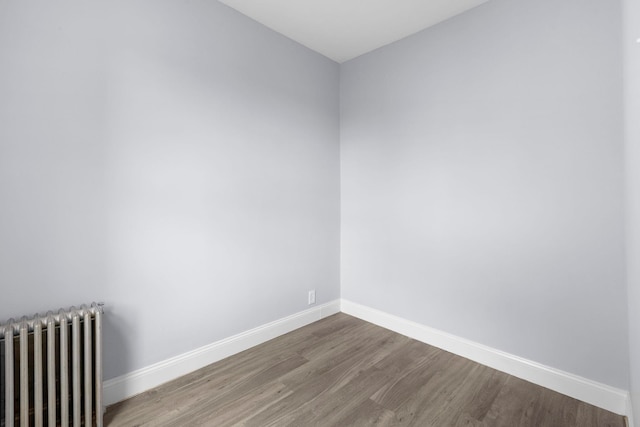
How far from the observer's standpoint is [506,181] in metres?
2.07

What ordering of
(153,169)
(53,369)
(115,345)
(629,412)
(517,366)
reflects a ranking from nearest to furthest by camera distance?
(53,369), (629,412), (115,345), (153,169), (517,366)

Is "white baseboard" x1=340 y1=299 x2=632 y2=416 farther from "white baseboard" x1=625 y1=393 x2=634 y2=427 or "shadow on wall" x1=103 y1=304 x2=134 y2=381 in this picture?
"shadow on wall" x1=103 y1=304 x2=134 y2=381

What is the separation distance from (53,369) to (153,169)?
116 centimetres

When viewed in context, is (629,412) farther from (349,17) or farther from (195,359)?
(349,17)

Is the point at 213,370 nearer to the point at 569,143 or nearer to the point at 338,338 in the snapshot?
the point at 338,338

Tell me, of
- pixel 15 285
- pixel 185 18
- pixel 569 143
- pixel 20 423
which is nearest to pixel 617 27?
pixel 569 143

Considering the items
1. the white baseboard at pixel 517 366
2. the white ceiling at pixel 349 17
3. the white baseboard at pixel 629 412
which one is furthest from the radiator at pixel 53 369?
the white baseboard at pixel 629 412

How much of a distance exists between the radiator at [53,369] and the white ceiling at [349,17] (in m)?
2.32

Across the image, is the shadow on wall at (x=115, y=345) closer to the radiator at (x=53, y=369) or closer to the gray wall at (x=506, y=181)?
the radiator at (x=53, y=369)

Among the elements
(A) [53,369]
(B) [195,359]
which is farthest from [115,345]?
(B) [195,359]

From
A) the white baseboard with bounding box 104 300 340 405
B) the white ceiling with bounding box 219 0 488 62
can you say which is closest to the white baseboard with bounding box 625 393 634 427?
the white baseboard with bounding box 104 300 340 405

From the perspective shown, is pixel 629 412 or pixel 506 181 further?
pixel 506 181

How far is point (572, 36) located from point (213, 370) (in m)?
3.23

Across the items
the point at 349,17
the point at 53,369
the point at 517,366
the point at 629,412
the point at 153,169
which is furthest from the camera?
the point at 349,17
